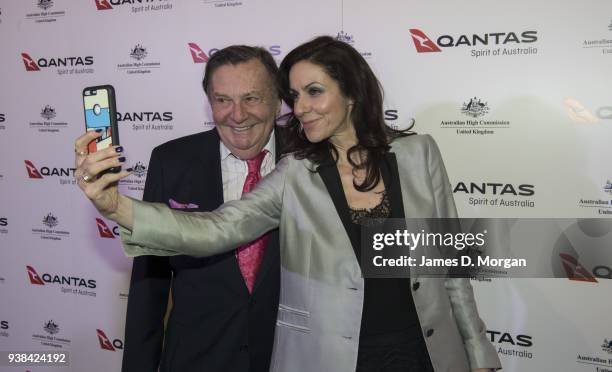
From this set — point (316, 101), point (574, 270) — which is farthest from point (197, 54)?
point (574, 270)

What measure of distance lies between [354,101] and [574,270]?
1525 mm

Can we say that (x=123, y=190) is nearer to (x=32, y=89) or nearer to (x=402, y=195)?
(x=32, y=89)

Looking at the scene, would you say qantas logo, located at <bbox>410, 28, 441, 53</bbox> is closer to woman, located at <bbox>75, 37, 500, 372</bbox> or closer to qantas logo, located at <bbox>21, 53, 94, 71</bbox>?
woman, located at <bbox>75, 37, 500, 372</bbox>

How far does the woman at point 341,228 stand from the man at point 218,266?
290 mm

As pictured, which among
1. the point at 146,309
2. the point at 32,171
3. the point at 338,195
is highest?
the point at 338,195

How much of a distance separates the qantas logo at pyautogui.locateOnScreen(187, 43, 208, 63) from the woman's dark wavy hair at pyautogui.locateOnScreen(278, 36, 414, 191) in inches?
49.4

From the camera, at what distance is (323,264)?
5.43 feet

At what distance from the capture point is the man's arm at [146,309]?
2.20m

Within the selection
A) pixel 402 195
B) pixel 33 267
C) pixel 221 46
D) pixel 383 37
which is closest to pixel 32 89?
pixel 33 267

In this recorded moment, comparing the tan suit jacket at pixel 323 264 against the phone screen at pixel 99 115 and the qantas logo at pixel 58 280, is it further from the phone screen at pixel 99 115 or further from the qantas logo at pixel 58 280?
the qantas logo at pixel 58 280

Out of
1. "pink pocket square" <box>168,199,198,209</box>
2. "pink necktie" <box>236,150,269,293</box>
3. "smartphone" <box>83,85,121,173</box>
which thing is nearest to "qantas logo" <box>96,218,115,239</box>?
"pink pocket square" <box>168,199,198,209</box>

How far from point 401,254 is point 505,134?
1.19m

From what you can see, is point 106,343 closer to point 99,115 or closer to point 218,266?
point 218,266

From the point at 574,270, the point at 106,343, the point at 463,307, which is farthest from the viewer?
the point at 106,343
